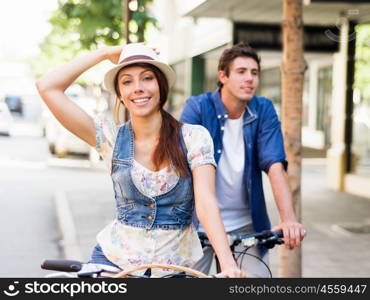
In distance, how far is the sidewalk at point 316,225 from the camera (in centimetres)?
785

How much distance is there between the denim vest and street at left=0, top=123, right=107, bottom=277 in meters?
4.69

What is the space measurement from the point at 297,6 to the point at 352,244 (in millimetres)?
4194

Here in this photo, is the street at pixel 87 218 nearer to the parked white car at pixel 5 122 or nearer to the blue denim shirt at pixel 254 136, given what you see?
the blue denim shirt at pixel 254 136

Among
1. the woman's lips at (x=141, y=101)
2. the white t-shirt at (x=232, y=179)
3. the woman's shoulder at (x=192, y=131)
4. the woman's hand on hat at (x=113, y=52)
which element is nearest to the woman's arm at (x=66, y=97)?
the woman's hand on hat at (x=113, y=52)

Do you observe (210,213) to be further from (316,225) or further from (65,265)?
(316,225)

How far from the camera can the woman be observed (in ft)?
9.39

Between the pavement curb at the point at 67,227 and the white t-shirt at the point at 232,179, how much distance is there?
14.1ft

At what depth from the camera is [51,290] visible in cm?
230

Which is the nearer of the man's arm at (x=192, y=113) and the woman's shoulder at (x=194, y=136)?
the woman's shoulder at (x=194, y=136)

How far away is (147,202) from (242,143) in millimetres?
1102

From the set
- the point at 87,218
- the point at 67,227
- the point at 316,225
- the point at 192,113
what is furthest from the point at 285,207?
the point at 87,218

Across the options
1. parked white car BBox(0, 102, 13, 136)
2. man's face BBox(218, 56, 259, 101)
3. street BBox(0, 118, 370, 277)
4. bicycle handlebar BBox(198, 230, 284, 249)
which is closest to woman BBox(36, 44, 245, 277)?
bicycle handlebar BBox(198, 230, 284, 249)

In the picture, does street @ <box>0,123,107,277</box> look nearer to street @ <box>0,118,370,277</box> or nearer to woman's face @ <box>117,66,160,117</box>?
street @ <box>0,118,370,277</box>

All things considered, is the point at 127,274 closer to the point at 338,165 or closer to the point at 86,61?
the point at 86,61
